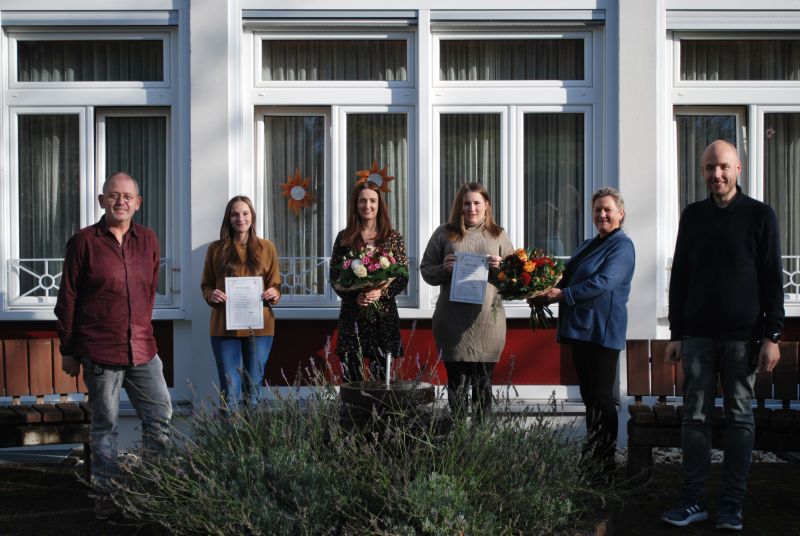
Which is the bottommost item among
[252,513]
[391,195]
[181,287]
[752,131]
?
[252,513]

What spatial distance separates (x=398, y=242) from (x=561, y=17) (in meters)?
2.75

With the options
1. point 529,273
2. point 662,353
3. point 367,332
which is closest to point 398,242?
point 367,332

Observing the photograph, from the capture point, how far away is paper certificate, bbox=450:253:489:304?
629 cm

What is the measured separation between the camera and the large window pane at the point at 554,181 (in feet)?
27.4

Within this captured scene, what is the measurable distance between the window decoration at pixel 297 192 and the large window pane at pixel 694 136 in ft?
10.9

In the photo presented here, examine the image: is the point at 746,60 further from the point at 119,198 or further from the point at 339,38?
the point at 119,198

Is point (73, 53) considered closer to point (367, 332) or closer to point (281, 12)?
point (281, 12)

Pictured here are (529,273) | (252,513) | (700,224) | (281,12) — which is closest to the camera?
(252,513)

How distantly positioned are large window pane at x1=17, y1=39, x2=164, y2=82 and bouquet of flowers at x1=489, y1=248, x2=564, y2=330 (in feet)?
12.8

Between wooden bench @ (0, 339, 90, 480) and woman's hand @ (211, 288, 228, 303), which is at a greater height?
woman's hand @ (211, 288, 228, 303)

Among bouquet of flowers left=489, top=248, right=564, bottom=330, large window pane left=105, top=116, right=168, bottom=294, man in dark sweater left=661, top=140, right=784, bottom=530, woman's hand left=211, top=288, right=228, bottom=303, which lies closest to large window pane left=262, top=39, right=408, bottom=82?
large window pane left=105, top=116, right=168, bottom=294

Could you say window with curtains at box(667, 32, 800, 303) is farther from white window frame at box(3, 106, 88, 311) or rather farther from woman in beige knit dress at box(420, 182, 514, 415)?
white window frame at box(3, 106, 88, 311)

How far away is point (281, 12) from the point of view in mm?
8109

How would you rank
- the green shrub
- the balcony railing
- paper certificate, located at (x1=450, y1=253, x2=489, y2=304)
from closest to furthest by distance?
the green shrub → paper certificate, located at (x1=450, y1=253, x2=489, y2=304) → the balcony railing
